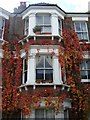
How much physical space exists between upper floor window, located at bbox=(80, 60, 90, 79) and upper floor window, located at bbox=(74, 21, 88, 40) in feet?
5.85

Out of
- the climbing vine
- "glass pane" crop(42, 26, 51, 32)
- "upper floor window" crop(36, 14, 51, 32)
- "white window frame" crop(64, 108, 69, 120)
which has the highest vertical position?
"upper floor window" crop(36, 14, 51, 32)

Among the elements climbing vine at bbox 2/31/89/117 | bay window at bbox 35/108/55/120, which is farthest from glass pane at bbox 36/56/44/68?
bay window at bbox 35/108/55/120

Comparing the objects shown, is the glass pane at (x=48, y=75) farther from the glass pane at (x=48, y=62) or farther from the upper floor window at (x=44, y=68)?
the glass pane at (x=48, y=62)

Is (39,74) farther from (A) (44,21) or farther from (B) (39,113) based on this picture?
(A) (44,21)

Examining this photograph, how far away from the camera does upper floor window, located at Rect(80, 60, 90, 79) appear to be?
→ 14.9 m

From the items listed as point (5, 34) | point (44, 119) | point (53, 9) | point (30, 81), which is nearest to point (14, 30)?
point (5, 34)

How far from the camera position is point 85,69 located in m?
15.0

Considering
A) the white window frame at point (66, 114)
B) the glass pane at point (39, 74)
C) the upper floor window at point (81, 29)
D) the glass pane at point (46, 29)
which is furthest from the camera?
the upper floor window at point (81, 29)

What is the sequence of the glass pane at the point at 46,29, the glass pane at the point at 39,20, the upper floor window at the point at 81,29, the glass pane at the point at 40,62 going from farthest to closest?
the upper floor window at the point at 81,29 < the glass pane at the point at 39,20 < the glass pane at the point at 46,29 < the glass pane at the point at 40,62

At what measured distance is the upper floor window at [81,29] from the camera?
16217 millimetres

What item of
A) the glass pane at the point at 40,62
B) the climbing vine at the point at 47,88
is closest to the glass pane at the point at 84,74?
the climbing vine at the point at 47,88

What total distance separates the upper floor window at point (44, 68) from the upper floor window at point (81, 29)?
9.89 ft

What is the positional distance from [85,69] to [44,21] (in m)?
3.94

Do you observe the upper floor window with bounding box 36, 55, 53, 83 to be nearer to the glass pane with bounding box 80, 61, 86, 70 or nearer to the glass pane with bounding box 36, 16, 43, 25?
the glass pane with bounding box 80, 61, 86, 70
